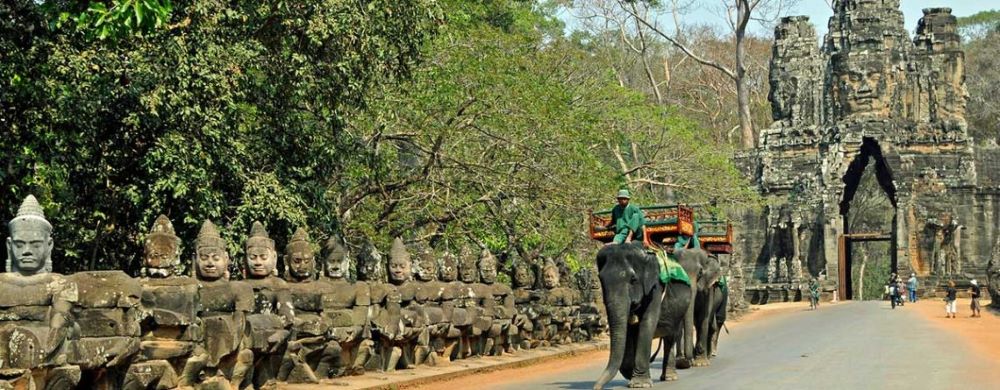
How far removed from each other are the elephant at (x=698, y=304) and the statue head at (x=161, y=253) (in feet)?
21.8

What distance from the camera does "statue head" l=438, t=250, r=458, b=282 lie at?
1880 cm

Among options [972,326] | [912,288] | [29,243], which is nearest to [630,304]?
[29,243]

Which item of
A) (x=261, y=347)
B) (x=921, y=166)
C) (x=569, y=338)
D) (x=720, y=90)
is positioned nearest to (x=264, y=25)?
(x=261, y=347)

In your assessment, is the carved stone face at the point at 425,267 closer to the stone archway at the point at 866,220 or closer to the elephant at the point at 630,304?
the elephant at the point at 630,304

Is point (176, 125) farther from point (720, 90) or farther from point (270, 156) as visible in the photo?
point (720, 90)

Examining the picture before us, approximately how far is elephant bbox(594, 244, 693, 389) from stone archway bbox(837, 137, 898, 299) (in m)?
46.2

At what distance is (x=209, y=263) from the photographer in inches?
514

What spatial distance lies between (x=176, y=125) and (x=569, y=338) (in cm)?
926

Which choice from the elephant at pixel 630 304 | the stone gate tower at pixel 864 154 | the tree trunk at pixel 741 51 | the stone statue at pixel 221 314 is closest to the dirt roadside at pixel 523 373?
the elephant at pixel 630 304

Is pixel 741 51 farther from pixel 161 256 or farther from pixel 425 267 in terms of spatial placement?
pixel 161 256

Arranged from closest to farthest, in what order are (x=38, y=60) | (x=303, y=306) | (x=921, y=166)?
(x=303, y=306) → (x=38, y=60) → (x=921, y=166)

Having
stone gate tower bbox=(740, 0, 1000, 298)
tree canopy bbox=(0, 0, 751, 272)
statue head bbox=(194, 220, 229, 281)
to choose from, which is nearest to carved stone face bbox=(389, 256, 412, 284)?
tree canopy bbox=(0, 0, 751, 272)

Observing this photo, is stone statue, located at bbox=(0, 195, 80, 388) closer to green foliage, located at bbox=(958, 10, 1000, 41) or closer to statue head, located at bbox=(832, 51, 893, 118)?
statue head, located at bbox=(832, 51, 893, 118)

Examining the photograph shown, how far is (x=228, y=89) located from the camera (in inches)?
682
